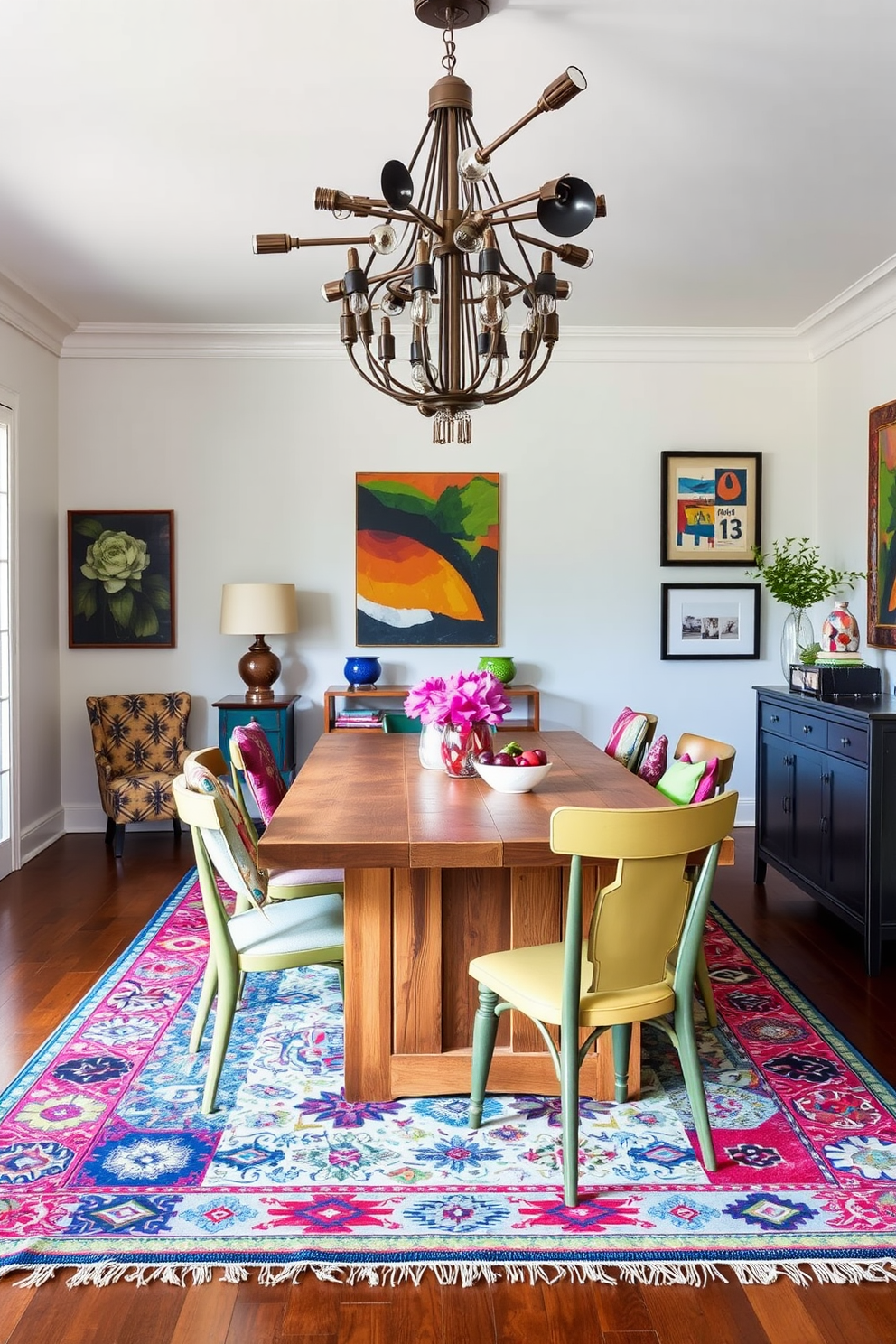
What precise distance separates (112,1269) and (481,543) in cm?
446

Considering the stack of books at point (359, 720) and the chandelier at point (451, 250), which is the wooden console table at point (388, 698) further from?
the chandelier at point (451, 250)

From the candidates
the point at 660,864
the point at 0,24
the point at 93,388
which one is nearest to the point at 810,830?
the point at 660,864

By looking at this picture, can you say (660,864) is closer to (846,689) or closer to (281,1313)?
(281,1313)

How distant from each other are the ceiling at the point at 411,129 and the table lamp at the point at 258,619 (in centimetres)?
154

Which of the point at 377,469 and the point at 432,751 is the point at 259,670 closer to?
the point at 377,469

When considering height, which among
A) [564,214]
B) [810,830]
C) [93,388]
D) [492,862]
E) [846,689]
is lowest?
[810,830]

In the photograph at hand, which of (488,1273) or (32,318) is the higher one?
(32,318)

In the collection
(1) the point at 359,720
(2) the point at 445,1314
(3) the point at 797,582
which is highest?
(3) the point at 797,582

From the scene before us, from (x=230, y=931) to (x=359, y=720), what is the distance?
291 centimetres

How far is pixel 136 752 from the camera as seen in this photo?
5785 millimetres

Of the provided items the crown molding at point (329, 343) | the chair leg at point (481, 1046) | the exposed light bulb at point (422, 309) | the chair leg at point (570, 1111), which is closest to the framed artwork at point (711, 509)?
the crown molding at point (329, 343)

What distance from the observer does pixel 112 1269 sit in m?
2.06

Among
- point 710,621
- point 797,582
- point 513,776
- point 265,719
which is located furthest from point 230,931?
point 710,621

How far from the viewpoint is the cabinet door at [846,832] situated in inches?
153
